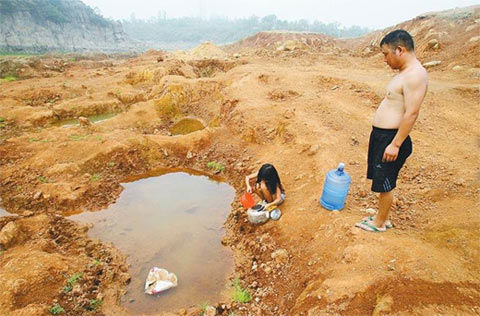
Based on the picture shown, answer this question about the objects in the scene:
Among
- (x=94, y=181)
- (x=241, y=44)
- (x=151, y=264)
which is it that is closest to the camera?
(x=151, y=264)

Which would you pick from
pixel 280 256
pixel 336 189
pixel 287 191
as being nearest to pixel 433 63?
pixel 287 191

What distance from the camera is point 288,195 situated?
5.18 metres

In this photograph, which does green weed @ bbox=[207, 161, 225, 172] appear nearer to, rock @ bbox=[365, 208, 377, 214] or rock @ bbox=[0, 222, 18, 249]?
rock @ bbox=[365, 208, 377, 214]

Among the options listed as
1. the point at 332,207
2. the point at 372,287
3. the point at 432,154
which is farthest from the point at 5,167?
the point at 432,154

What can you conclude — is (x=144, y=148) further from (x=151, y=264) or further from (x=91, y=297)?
(x=91, y=297)

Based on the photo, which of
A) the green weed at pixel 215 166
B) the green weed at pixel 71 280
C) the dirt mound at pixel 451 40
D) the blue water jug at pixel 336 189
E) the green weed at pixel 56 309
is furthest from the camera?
the dirt mound at pixel 451 40

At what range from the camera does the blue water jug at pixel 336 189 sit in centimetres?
398

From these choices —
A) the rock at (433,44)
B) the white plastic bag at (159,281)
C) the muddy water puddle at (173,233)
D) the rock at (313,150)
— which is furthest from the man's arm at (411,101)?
the rock at (433,44)

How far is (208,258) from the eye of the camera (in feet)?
15.6

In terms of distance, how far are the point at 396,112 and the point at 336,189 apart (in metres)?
1.52

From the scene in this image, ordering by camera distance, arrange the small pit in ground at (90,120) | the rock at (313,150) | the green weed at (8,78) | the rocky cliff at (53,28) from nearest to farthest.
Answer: the rock at (313,150), the small pit in ground at (90,120), the green weed at (8,78), the rocky cliff at (53,28)

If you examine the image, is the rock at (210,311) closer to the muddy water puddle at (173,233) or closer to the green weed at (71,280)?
the muddy water puddle at (173,233)

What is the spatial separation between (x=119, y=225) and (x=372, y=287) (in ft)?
15.5

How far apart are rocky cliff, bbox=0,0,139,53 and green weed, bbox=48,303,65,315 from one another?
53.2 metres
